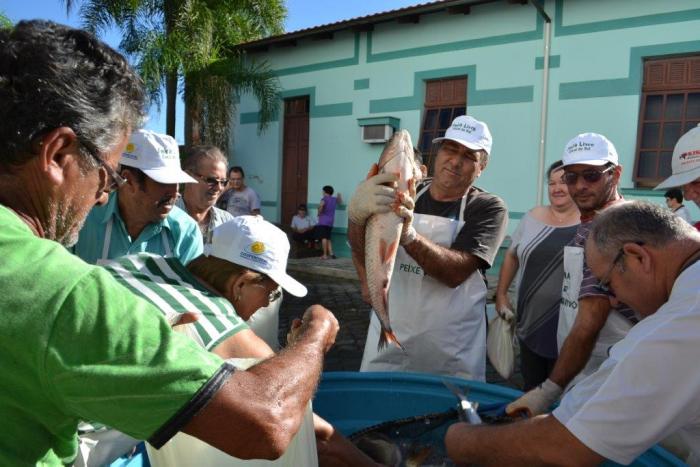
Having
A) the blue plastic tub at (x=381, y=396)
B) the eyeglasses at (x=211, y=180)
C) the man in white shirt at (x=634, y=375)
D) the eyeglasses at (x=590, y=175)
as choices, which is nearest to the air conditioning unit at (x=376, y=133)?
the eyeglasses at (x=211, y=180)

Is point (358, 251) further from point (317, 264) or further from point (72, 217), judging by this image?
point (317, 264)

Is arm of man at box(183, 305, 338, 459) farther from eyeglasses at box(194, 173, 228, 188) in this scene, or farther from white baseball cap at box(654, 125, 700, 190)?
eyeglasses at box(194, 173, 228, 188)

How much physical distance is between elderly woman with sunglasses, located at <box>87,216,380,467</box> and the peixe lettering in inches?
35.2

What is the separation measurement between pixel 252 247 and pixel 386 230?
0.65 meters

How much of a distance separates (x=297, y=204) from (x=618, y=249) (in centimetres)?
1260

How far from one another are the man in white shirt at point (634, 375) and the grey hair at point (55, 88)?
151 centimetres

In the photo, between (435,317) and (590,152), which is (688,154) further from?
(435,317)

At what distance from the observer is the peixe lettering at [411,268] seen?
2.97m

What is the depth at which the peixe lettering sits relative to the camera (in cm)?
297

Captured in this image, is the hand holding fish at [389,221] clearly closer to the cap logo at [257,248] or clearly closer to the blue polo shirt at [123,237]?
the cap logo at [257,248]

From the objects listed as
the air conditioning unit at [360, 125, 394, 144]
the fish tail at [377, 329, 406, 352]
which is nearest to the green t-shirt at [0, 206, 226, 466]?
the fish tail at [377, 329, 406, 352]

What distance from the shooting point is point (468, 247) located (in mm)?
2850

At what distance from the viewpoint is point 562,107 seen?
9.98 meters

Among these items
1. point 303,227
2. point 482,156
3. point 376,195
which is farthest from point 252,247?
point 303,227
